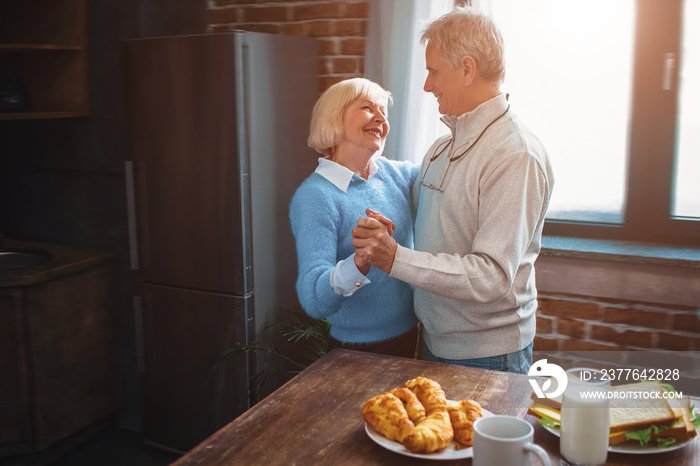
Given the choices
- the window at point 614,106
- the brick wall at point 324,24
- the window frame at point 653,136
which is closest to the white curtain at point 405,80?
the brick wall at point 324,24

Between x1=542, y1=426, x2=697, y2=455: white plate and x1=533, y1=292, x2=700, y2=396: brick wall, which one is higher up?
x1=542, y1=426, x2=697, y2=455: white plate

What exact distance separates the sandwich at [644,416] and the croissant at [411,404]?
22 centimetres

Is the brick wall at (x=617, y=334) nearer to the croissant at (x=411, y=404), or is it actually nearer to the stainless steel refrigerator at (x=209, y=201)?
the stainless steel refrigerator at (x=209, y=201)

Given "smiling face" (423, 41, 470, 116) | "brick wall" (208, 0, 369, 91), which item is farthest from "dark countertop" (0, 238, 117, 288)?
"smiling face" (423, 41, 470, 116)

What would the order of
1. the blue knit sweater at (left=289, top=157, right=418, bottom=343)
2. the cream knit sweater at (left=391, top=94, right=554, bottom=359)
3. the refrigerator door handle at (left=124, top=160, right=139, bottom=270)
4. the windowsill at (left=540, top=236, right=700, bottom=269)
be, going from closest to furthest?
the cream knit sweater at (left=391, top=94, right=554, bottom=359), the blue knit sweater at (left=289, top=157, right=418, bottom=343), the windowsill at (left=540, top=236, right=700, bottom=269), the refrigerator door handle at (left=124, top=160, right=139, bottom=270)

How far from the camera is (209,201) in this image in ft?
7.94

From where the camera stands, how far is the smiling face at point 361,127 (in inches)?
74.5

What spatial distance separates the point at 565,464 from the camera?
1.03 metres

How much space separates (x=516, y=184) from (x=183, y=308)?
61.7 inches

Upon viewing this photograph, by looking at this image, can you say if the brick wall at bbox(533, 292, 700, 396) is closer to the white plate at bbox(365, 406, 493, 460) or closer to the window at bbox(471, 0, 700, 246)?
the window at bbox(471, 0, 700, 246)

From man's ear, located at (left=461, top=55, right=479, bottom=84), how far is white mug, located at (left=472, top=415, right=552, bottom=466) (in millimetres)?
960

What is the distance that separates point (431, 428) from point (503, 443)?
20cm

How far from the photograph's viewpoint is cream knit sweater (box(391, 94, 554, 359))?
57.2 inches

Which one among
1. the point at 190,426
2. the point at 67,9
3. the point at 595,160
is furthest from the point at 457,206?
the point at 67,9
